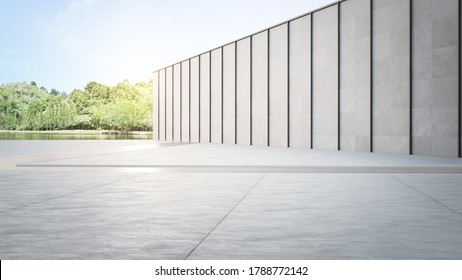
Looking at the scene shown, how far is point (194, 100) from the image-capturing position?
185ft

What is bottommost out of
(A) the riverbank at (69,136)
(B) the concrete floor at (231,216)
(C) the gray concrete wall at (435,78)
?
(B) the concrete floor at (231,216)

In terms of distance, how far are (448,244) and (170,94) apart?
5662cm

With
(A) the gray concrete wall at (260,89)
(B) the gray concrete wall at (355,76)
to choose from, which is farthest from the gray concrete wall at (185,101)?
(B) the gray concrete wall at (355,76)

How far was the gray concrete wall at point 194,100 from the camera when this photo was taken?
183ft

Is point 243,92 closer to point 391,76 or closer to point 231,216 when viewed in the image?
point 391,76

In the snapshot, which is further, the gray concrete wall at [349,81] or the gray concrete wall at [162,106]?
the gray concrete wall at [162,106]

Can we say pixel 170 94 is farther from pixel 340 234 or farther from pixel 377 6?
pixel 340 234

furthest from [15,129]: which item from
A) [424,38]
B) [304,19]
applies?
[424,38]

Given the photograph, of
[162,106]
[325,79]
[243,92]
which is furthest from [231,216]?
[162,106]

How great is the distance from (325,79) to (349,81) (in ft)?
7.76

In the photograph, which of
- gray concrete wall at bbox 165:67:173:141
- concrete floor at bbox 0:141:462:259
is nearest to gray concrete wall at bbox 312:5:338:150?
concrete floor at bbox 0:141:462:259

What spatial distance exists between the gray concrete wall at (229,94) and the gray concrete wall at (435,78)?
2080cm

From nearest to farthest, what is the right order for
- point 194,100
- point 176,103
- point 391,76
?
point 391,76, point 194,100, point 176,103

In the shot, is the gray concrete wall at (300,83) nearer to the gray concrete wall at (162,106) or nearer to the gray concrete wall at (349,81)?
the gray concrete wall at (349,81)
